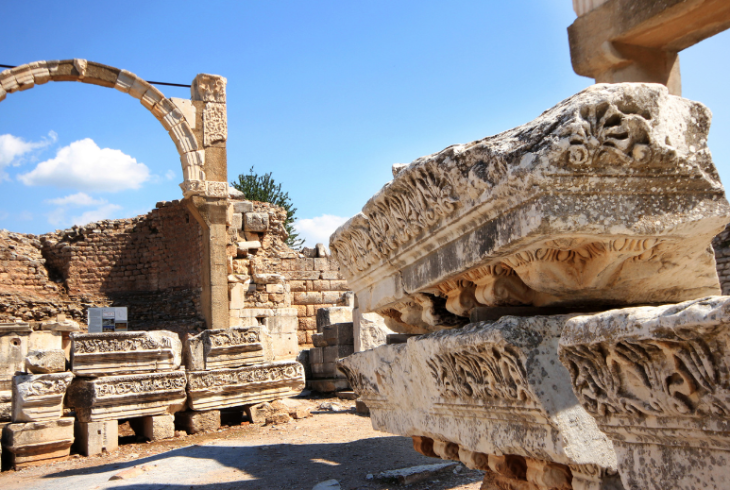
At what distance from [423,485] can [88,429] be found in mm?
3801

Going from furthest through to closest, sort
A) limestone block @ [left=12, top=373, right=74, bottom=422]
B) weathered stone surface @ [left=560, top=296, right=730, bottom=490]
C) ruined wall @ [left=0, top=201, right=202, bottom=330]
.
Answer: ruined wall @ [left=0, top=201, right=202, bottom=330] → limestone block @ [left=12, top=373, right=74, bottom=422] → weathered stone surface @ [left=560, top=296, right=730, bottom=490]

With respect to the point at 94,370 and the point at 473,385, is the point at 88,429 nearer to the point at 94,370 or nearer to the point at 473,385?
the point at 94,370

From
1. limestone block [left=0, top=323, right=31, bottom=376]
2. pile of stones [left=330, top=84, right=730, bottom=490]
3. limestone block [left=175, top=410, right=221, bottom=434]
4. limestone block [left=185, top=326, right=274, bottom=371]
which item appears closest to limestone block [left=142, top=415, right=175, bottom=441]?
limestone block [left=175, top=410, right=221, bottom=434]

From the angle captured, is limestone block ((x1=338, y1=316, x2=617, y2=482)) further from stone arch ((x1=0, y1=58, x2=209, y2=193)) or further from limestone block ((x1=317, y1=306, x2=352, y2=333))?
stone arch ((x1=0, y1=58, x2=209, y2=193))

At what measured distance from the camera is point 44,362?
627 cm

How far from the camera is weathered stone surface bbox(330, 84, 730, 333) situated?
1810mm

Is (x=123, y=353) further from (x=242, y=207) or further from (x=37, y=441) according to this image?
(x=242, y=207)

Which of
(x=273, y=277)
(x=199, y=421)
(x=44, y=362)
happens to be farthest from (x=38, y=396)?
(x=273, y=277)

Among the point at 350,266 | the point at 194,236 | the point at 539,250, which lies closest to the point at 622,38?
the point at 350,266

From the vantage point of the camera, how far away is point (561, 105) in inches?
78.9

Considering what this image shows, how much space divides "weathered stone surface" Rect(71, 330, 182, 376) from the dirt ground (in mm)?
802

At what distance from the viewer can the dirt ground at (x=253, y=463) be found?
171 inches

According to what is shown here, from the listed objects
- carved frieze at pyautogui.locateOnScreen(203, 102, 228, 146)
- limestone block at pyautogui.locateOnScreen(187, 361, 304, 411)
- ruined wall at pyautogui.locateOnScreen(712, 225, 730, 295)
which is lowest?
limestone block at pyautogui.locateOnScreen(187, 361, 304, 411)

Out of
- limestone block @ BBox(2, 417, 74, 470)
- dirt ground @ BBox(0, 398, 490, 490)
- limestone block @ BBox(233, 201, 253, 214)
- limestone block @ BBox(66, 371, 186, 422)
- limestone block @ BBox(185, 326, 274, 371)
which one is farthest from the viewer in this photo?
limestone block @ BBox(233, 201, 253, 214)
